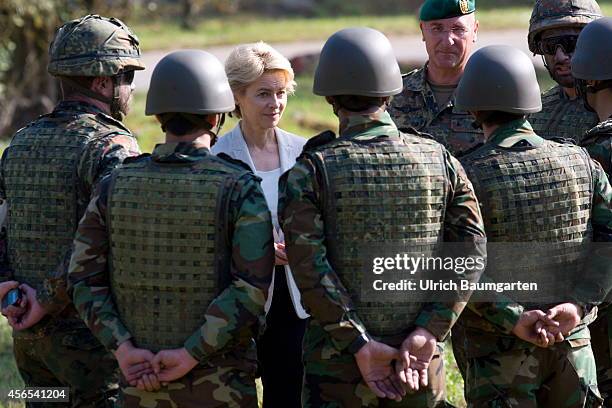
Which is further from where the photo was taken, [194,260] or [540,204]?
[540,204]

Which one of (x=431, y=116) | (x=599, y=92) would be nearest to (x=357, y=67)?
(x=599, y=92)

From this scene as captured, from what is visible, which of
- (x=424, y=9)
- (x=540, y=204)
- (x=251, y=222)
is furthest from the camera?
(x=424, y=9)

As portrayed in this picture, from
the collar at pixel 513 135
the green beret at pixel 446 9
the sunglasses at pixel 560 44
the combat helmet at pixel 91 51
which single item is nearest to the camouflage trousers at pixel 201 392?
the collar at pixel 513 135

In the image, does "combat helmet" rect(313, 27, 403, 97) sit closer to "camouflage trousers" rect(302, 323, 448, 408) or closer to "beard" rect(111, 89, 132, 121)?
"camouflage trousers" rect(302, 323, 448, 408)

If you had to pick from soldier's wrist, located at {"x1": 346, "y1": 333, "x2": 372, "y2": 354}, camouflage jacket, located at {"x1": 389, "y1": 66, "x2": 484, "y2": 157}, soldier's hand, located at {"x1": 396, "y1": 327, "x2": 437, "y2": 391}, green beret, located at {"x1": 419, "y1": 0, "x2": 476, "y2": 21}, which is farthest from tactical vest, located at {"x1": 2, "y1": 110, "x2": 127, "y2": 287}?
green beret, located at {"x1": 419, "y1": 0, "x2": 476, "y2": 21}

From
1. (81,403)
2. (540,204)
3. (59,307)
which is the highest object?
(540,204)

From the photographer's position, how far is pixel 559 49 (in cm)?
574

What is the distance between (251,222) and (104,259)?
60cm

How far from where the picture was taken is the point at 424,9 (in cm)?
559

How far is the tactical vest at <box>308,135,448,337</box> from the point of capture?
12.4 feet

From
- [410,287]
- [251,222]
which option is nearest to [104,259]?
[251,222]

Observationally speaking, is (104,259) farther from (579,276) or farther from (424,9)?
(424,9)

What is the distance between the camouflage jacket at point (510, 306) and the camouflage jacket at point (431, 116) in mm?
1090

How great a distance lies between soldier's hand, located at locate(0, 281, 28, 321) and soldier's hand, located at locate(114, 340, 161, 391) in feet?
3.02
